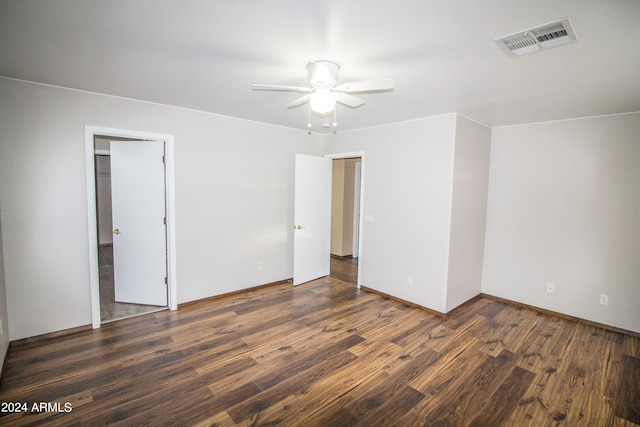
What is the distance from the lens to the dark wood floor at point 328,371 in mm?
2090

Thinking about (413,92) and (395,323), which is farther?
(395,323)

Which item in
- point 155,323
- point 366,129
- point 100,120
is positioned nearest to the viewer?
point 100,120

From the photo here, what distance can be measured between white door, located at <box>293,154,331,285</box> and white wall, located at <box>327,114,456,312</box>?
28.1 inches

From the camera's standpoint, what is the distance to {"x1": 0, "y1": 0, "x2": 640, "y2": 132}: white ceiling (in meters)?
1.50

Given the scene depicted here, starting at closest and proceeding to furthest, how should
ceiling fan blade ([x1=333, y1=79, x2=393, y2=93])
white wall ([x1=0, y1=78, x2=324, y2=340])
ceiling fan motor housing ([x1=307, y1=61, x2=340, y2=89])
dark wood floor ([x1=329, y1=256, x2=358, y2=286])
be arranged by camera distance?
ceiling fan blade ([x1=333, y1=79, x2=393, y2=93]) < ceiling fan motor housing ([x1=307, y1=61, x2=340, y2=89]) < white wall ([x1=0, y1=78, x2=324, y2=340]) < dark wood floor ([x1=329, y1=256, x2=358, y2=286])

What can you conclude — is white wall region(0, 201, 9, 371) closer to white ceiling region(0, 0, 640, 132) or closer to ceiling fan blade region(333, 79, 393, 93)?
white ceiling region(0, 0, 640, 132)

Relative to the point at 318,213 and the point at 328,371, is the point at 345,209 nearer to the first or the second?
the point at 318,213

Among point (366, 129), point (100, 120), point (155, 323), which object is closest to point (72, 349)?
point (155, 323)

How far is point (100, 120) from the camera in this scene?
3.09 m

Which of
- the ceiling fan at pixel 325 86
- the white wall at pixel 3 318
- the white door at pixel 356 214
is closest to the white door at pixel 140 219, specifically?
the white wall at pixel 3 318

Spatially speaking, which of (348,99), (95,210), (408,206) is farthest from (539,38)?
(95,210)

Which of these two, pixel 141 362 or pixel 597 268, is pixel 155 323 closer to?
pixel 141 362

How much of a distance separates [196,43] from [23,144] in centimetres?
221

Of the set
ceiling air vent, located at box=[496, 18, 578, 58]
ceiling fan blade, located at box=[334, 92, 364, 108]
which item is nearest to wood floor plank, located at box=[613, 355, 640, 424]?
ceiling air vent, located at box=[496, 18, 578, 58]
